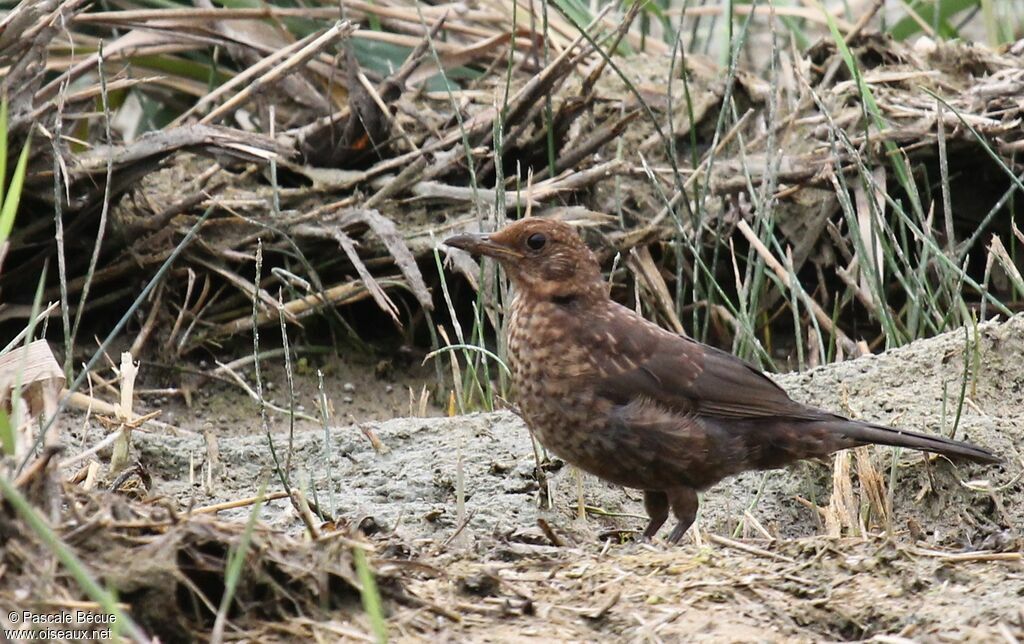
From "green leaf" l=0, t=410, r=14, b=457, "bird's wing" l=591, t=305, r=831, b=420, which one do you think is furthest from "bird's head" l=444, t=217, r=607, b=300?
"green leaf" l=0, t=410, r=14, b=457

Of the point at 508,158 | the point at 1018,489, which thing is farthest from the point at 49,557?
the point at 508,158

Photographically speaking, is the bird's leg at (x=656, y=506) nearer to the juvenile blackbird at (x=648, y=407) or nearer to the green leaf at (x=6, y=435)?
the juvenile blackbird at (x=648, y=407)

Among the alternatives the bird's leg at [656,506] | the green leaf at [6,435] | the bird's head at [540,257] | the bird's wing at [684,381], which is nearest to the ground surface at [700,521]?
the bird's leg at [656,506]

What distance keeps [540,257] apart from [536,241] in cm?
6

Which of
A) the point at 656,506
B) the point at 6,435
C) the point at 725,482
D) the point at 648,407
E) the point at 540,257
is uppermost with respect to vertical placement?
the point at 6,435

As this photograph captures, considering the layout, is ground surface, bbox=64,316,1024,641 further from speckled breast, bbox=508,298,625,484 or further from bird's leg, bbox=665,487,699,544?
speckled breast, bbox=508,298,625,484

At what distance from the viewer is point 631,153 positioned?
22.5 feet

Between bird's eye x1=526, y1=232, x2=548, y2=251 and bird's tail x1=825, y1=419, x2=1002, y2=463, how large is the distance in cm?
108

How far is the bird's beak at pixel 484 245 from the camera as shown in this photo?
480cm

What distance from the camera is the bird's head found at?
486 cm

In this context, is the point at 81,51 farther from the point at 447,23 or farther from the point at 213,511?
the point at 213,511

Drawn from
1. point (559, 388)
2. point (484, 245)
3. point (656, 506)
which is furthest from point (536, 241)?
point (656, 506)

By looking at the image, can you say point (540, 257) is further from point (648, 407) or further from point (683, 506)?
point (683, 506)

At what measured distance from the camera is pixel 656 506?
4551mm
